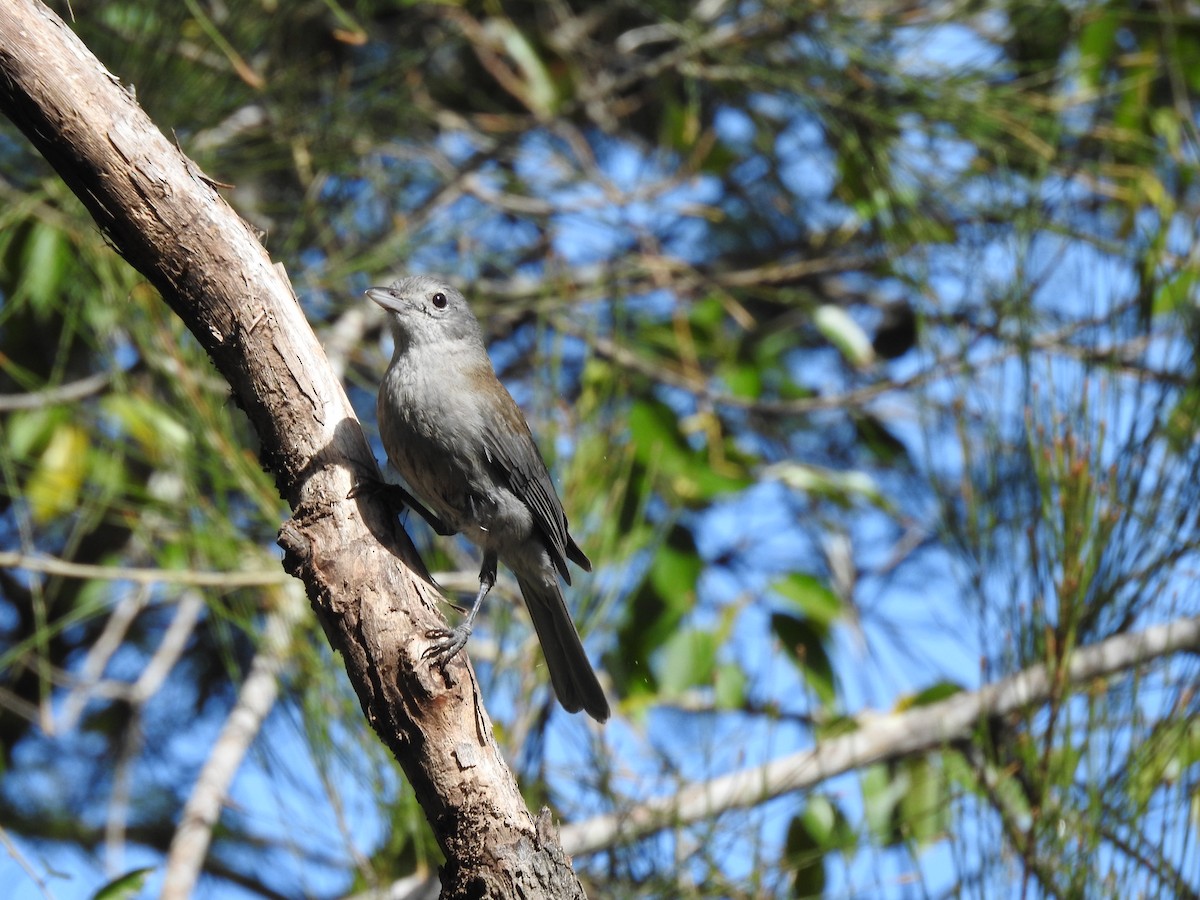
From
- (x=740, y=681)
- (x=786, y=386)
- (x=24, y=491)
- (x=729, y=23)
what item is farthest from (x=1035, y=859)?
(x=729, y=23)

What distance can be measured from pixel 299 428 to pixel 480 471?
1.05 metres

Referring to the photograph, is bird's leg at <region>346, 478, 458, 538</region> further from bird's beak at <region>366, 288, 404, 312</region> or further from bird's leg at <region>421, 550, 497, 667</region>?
bird's beak at <region>366, 288, 404, 312</region>

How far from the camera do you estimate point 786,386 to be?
5270mm

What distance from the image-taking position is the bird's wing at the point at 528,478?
356 centimetres

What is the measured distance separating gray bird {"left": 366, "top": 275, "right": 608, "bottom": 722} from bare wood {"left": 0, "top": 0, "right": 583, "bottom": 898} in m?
0.84

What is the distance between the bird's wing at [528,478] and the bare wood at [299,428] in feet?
3.33

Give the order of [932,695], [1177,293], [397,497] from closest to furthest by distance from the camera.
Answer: [397,497], [1177,293], [932,695]

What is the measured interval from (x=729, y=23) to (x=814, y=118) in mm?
808

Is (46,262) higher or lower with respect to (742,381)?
lower

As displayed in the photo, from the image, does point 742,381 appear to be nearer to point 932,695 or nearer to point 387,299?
point 932,695

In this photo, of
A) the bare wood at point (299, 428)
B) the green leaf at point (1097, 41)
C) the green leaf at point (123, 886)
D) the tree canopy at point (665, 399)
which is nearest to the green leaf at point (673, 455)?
the tree canopy at point (665, 399)

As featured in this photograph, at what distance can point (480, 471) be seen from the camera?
11.6 ft

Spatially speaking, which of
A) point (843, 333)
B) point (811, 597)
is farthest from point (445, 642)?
point (843, 333)

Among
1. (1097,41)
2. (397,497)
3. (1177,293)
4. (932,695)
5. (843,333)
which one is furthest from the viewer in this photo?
→ (843,333)
